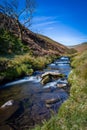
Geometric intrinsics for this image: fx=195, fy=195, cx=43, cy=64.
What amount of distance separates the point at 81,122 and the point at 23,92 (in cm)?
1003

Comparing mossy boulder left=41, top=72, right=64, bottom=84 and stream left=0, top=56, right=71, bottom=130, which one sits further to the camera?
mossy boulder left=41, top=72, right=64, bottom=84

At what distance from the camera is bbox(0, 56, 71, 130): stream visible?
8.98 meters

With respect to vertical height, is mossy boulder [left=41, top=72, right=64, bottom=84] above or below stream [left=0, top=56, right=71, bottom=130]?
above

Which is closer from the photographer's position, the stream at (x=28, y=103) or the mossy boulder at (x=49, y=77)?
the stream at (x=28, y=103)

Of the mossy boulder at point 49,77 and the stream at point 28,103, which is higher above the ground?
the mossy boulder at point 49,77

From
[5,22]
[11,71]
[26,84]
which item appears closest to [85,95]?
[26,84]

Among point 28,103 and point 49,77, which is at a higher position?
point 49,77

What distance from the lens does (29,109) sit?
10758 millimetres

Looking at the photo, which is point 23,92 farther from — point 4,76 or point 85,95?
point 85,95

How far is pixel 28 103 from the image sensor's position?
11.9 m

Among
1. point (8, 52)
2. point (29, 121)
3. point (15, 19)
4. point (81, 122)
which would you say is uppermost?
point (15, 19)

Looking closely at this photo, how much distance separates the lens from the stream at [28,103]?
8983mm

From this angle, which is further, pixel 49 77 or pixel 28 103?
pixel 49 77

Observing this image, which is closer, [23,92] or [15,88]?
[23,92]
